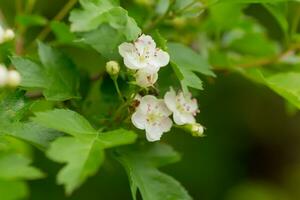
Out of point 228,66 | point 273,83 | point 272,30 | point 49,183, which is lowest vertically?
point 273,83

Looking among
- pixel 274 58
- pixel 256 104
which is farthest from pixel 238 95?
pixel 274 58

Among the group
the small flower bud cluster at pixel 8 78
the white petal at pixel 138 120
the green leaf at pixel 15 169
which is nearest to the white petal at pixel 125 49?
the white petal at pixel 138 120

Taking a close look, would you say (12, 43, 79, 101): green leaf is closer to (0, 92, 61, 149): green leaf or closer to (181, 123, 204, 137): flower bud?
(0, 92, 61, 149): green leaf

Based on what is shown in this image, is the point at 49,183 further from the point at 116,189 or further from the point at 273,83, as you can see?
the point at 273,83

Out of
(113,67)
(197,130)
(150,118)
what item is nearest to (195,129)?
(197,130)

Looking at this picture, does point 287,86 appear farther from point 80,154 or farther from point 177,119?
point 80,154

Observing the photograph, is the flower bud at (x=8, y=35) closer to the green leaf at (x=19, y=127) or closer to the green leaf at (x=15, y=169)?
the green leaf at (x=19, y=127)
